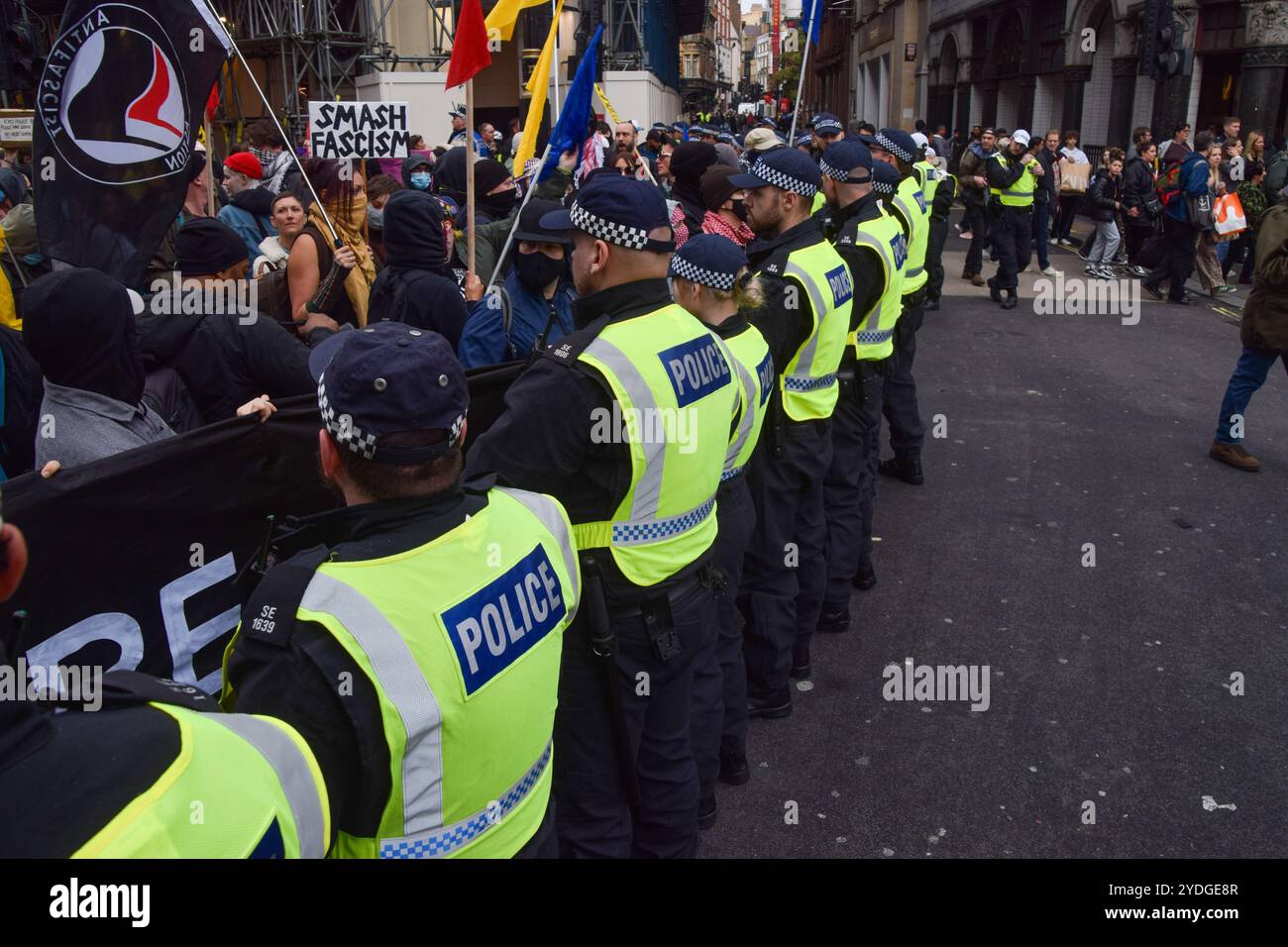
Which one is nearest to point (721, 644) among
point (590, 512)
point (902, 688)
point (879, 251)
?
point (590, 512)

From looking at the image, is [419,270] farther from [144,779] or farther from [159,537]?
[144,779]

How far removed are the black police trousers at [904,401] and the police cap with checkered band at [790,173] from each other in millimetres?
2499

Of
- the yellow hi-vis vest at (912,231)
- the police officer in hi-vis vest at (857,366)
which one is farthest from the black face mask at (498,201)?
the yellow hi-vis vest at (912,231)

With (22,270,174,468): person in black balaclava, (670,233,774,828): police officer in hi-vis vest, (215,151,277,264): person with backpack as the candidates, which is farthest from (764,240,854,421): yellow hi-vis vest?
(215,151,277,264): person with backpack

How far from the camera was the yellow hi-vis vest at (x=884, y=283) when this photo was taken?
546 centimetres

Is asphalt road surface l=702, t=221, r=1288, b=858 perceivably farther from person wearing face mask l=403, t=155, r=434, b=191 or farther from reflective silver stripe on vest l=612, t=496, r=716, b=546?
person wearing face mask l=403, t=155, r=434, b=191

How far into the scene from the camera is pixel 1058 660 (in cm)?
500

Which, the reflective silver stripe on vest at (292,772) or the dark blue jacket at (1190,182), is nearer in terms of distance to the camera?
the reflective silver stripe on vest at (292,772)

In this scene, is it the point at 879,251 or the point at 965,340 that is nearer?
the point at 879,251

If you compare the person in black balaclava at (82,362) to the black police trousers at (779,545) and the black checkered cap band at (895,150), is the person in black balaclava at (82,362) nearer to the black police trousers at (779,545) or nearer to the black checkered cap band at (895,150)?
the black police trousers at (779,545)

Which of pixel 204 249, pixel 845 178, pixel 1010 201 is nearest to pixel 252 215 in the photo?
pixel 204 249

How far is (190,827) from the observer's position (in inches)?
49.1
